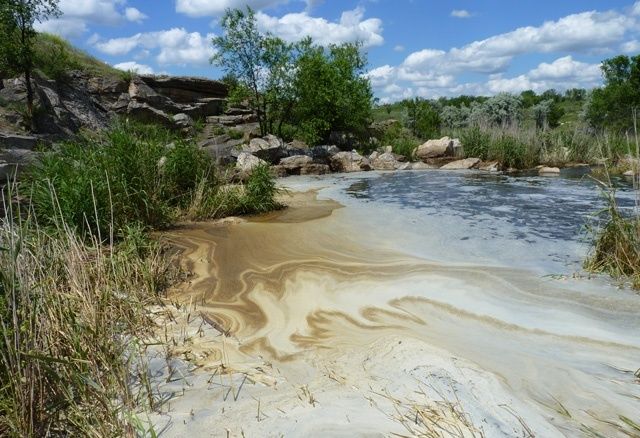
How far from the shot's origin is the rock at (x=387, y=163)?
17922mm

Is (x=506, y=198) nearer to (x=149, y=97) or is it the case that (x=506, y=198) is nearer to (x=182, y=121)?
(x=182, y=121)

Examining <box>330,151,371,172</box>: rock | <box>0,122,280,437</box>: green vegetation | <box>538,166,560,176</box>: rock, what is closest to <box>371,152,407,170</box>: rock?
<box>330,151,371,172</box>: rock

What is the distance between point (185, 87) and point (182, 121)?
2470 mm

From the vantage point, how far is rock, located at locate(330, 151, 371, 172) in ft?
56.7

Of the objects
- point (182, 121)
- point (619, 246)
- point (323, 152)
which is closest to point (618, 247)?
point (619, 246)

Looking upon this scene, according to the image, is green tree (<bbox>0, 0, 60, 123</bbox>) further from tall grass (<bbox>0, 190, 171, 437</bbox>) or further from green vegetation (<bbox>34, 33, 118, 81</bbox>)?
tall grass (<bbox>0, 190, 171, 437</bbox>)

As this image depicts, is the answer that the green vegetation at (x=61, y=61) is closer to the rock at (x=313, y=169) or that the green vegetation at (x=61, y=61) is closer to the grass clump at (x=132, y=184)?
the rock at (x=313, y=169)

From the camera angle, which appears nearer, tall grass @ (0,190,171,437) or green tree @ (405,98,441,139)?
tall grass @ (0,190,171,437)

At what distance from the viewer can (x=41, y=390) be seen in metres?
2.18

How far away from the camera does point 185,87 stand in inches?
852

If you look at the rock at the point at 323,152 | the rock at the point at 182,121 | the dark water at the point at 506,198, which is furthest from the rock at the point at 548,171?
the rock at the point at 182,121

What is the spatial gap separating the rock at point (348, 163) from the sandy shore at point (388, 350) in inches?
463

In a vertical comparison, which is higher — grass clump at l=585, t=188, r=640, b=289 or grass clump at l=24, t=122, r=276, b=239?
grass clump at l=24, t=122, r=276, b=239

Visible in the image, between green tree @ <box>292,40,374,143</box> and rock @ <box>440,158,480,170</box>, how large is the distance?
461cm
